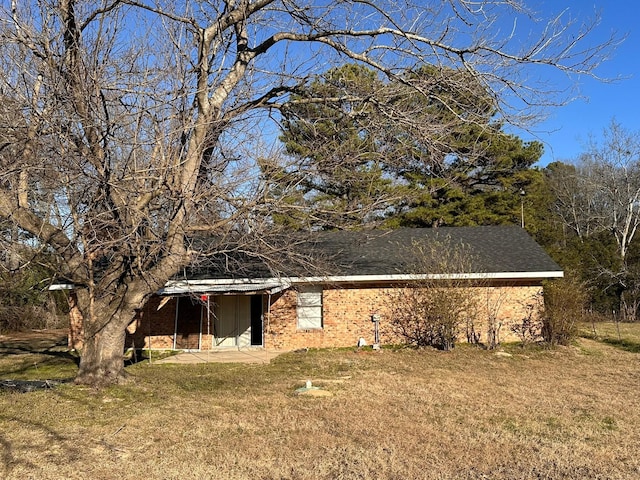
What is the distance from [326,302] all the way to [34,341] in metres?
12.3

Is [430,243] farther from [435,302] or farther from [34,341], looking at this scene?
[34,341]

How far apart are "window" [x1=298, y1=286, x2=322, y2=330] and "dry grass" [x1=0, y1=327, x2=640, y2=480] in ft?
15.0

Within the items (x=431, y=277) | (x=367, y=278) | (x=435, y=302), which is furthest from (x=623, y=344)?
(x=367, y=278)

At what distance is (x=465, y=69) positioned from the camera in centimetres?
864

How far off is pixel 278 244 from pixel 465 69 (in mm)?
4889

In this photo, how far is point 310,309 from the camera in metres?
16.8

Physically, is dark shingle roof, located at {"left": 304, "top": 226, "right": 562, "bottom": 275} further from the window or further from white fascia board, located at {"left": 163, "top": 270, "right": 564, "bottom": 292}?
the window

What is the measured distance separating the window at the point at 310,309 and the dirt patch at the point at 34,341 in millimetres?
8000

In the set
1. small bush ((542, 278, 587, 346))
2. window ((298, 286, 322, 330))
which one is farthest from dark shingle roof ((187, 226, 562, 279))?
window ((298, 286, 322, 330))

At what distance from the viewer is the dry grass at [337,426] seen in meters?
5.52

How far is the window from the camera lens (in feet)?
54.7

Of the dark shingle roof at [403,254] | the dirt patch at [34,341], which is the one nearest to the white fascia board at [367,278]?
the dark shingle roof at [403,254]

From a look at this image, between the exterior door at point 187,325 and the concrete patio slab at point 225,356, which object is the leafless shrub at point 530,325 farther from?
the exterior door at point 187,325

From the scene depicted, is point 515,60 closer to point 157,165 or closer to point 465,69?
point 465,69
